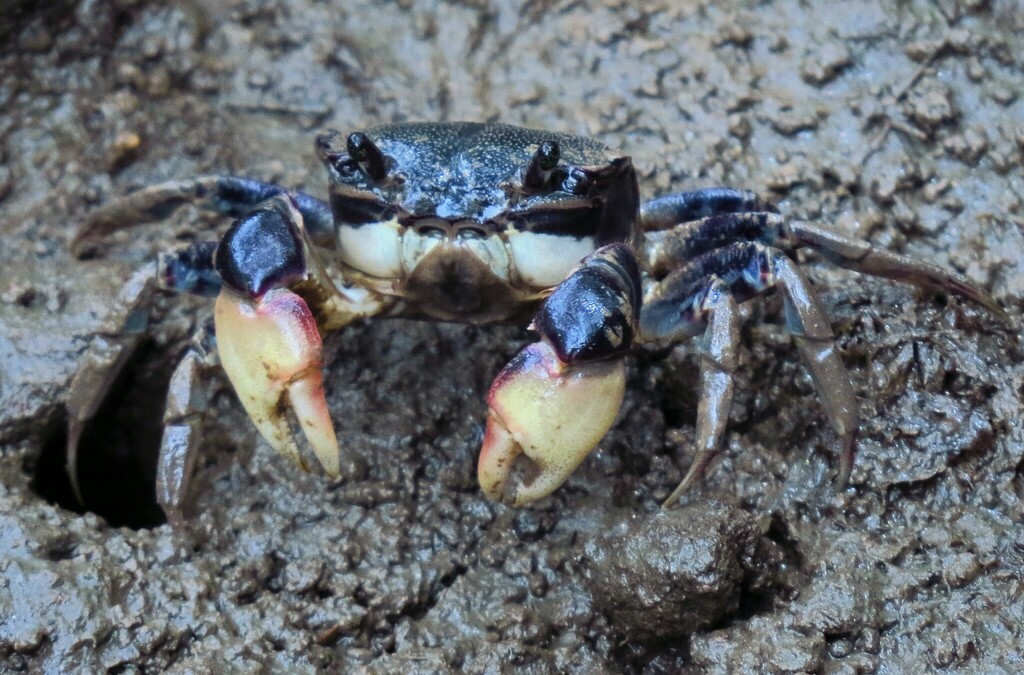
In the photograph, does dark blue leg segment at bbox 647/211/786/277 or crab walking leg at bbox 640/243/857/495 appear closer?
crab walking leg at bbox 640/243/857/495

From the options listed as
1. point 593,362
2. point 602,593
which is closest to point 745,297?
point 593,362

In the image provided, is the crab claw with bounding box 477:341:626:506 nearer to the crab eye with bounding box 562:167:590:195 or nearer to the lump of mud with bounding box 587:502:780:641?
the lump of mud with bounding box 587:502:780:641

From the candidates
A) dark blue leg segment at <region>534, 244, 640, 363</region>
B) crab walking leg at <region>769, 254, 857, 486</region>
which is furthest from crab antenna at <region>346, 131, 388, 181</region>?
crab walking leg at <region>769, 254, 857, 486</region>

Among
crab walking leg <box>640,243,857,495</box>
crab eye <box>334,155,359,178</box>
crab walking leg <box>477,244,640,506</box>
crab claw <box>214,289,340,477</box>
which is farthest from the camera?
crab eye <box>334,155,359,178</box>

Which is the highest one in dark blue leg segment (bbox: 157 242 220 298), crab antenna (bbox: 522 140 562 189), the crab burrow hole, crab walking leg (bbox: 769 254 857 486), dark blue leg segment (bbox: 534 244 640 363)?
crab antenna (bbox: 522 140 562 189)

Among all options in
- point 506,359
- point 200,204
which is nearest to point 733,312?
point 506,359

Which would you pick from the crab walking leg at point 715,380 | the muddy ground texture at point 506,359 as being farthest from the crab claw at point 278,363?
the crab walking leg at point 715,380

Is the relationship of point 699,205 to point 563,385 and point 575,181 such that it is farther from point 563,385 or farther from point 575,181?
point 563,385

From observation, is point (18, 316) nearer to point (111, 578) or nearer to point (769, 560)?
point (111, 578)
